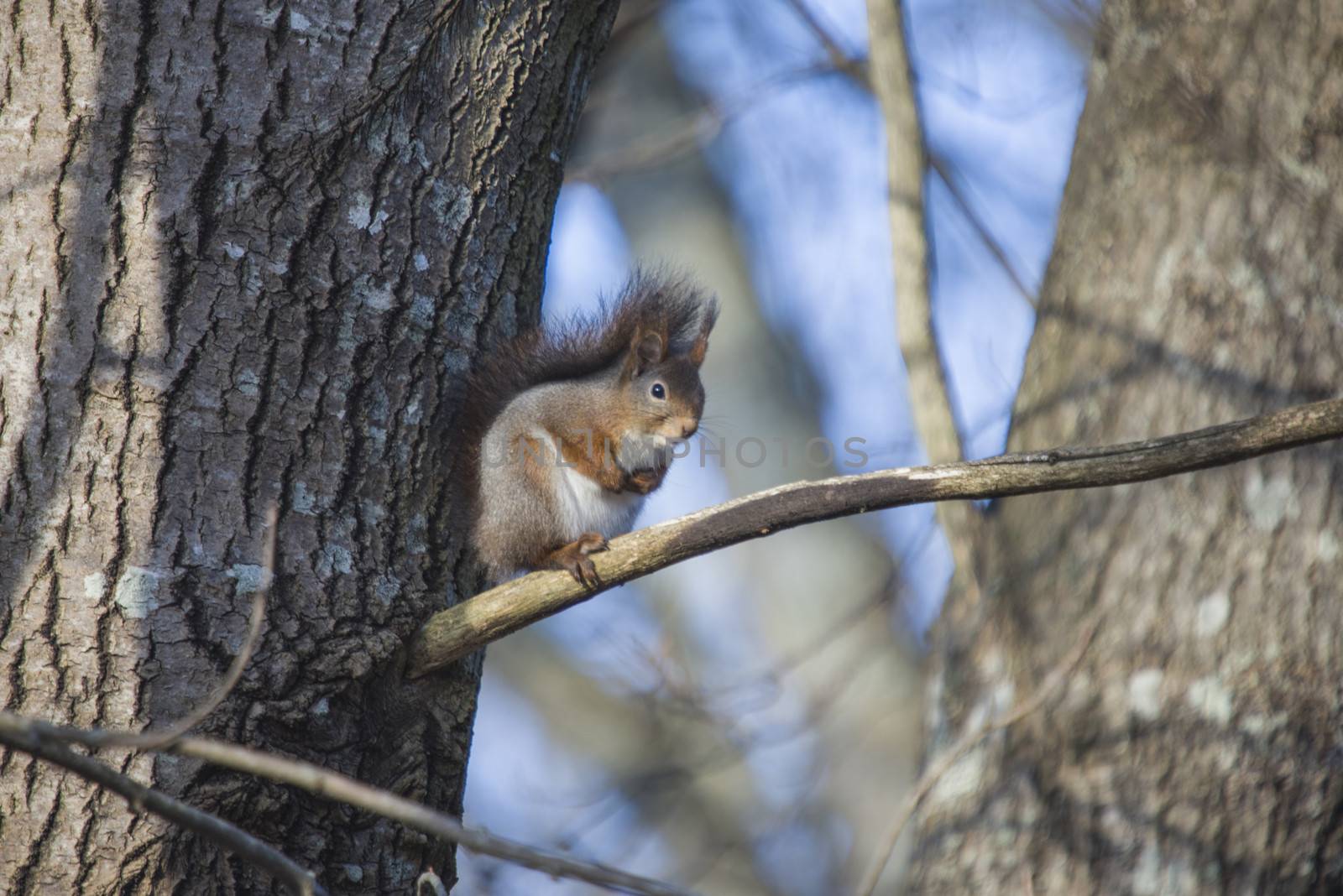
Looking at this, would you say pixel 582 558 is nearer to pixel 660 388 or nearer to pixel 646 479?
pixel 646 479

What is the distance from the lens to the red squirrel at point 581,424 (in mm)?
1937

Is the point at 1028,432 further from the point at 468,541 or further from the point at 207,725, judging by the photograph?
the point at 207,725

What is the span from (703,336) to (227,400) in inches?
48.4

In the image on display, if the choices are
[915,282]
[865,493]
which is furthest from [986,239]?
[865,493]

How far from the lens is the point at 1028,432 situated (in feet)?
8.54

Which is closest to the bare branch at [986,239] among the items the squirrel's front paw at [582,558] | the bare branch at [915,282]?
the bare branch at [915,282]

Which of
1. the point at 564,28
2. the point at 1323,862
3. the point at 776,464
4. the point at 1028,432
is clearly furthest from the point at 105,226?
the point at 776,464

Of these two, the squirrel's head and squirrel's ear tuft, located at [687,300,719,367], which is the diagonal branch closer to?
the squirrel's head

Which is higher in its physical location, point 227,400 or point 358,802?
point 227,400

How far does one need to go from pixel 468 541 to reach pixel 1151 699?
52.7 inches

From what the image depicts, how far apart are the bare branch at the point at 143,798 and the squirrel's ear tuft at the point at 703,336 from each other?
169 centimetres

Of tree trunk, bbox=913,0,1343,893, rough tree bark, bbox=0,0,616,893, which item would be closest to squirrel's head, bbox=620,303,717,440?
rough tree bark, bbox=0,0,616,893

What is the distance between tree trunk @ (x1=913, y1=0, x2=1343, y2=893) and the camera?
2186 mm

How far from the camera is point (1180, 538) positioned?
2314mm
